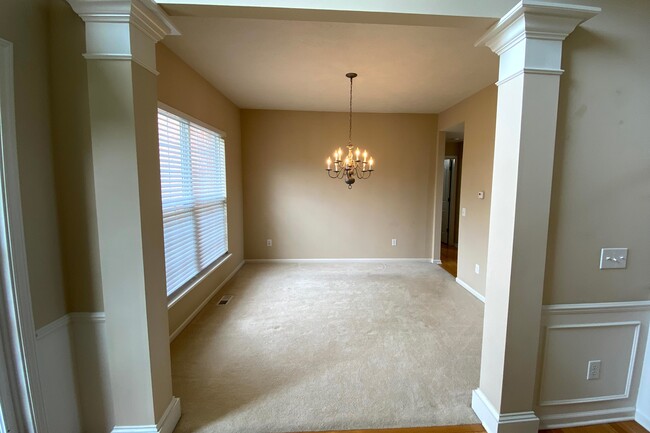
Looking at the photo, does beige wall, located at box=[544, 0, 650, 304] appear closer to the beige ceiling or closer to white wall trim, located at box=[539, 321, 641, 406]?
white wall trim, located at box=[539, 321, 641, 406]

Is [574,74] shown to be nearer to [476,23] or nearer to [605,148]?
[605,148]

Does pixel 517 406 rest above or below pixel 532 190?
below

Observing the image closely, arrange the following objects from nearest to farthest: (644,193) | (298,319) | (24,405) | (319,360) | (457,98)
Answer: (24,405) < (644,193) < (319,360) < (298,319) < (457,98)

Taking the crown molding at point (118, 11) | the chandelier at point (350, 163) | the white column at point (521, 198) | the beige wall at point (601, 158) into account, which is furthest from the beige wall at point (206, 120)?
the beige wall at point (601, 158)

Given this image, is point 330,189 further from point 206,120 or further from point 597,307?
point 597,307

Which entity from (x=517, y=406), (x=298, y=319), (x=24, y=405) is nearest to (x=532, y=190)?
(x=517, y=406)

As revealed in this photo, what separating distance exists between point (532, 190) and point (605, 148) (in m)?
0.50

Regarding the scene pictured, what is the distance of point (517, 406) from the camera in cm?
150

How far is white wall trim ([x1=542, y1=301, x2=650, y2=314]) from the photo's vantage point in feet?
4.84

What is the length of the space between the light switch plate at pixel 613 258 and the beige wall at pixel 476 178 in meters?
1.80

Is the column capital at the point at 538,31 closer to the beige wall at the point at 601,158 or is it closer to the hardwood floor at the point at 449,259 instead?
the beige wall at the point at 601,158

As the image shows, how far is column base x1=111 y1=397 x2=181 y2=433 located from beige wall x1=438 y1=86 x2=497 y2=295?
3.42 metres

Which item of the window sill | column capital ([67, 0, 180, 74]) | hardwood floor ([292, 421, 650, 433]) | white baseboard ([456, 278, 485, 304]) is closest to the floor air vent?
the window sill

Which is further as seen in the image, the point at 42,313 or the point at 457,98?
the point at 457,98
